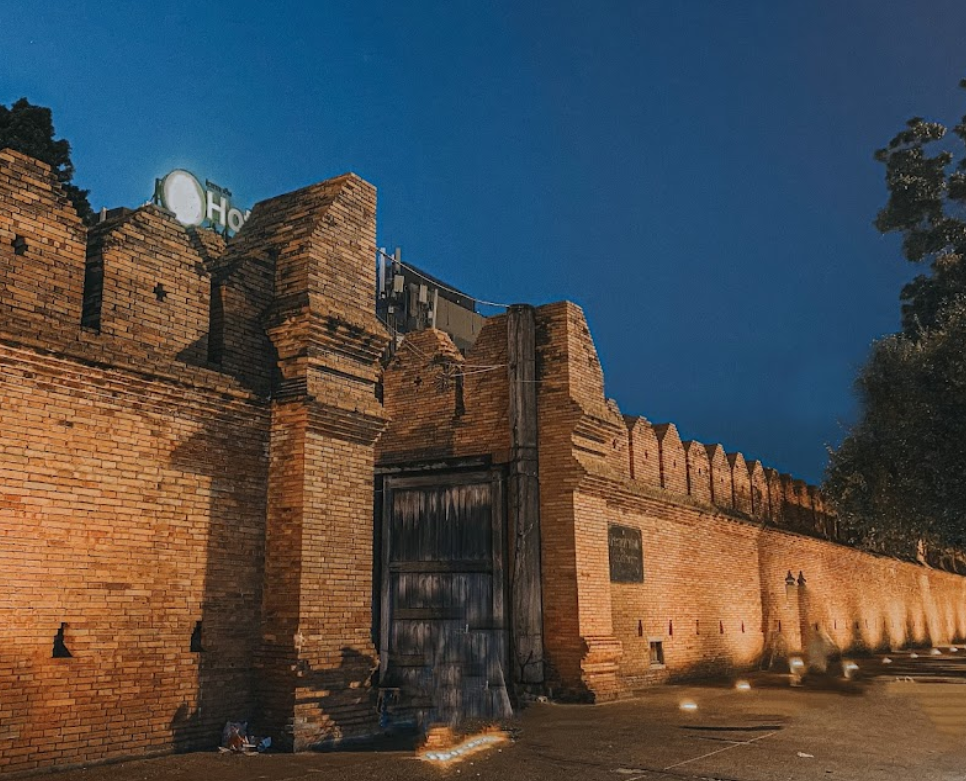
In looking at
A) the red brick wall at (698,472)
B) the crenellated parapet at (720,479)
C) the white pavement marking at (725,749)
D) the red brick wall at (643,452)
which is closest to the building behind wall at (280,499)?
the red brick wall at (643,452)

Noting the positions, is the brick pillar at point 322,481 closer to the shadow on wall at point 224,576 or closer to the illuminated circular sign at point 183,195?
the shadow on wall at point 224,576

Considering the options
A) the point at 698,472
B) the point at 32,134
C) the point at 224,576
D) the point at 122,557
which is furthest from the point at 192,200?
the point at 122,557

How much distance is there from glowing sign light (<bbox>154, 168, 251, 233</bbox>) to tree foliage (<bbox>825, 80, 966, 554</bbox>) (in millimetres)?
15071

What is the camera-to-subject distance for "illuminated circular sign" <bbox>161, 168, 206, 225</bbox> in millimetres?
23281

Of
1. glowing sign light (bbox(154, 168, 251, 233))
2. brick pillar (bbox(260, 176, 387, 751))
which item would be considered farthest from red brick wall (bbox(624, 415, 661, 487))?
glowing sign light (bbox(154, 168, 251, 233))

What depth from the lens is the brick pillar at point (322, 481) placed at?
27.8ft

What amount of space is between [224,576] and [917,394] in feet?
42.9

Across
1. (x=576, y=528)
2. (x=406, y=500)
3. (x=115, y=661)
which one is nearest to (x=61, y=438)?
(x=115, y=661)

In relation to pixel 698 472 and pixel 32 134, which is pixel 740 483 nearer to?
pixel 698 472

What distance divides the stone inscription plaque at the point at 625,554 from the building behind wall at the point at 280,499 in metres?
0.06

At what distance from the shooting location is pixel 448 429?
543 inches

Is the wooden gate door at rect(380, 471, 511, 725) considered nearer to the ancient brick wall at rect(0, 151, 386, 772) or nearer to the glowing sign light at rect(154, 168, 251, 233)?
the ancient brick wall at rect(0, 151, 386, 772)

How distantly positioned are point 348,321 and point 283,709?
3959 millimetres

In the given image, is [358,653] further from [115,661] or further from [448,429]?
[448,429]
